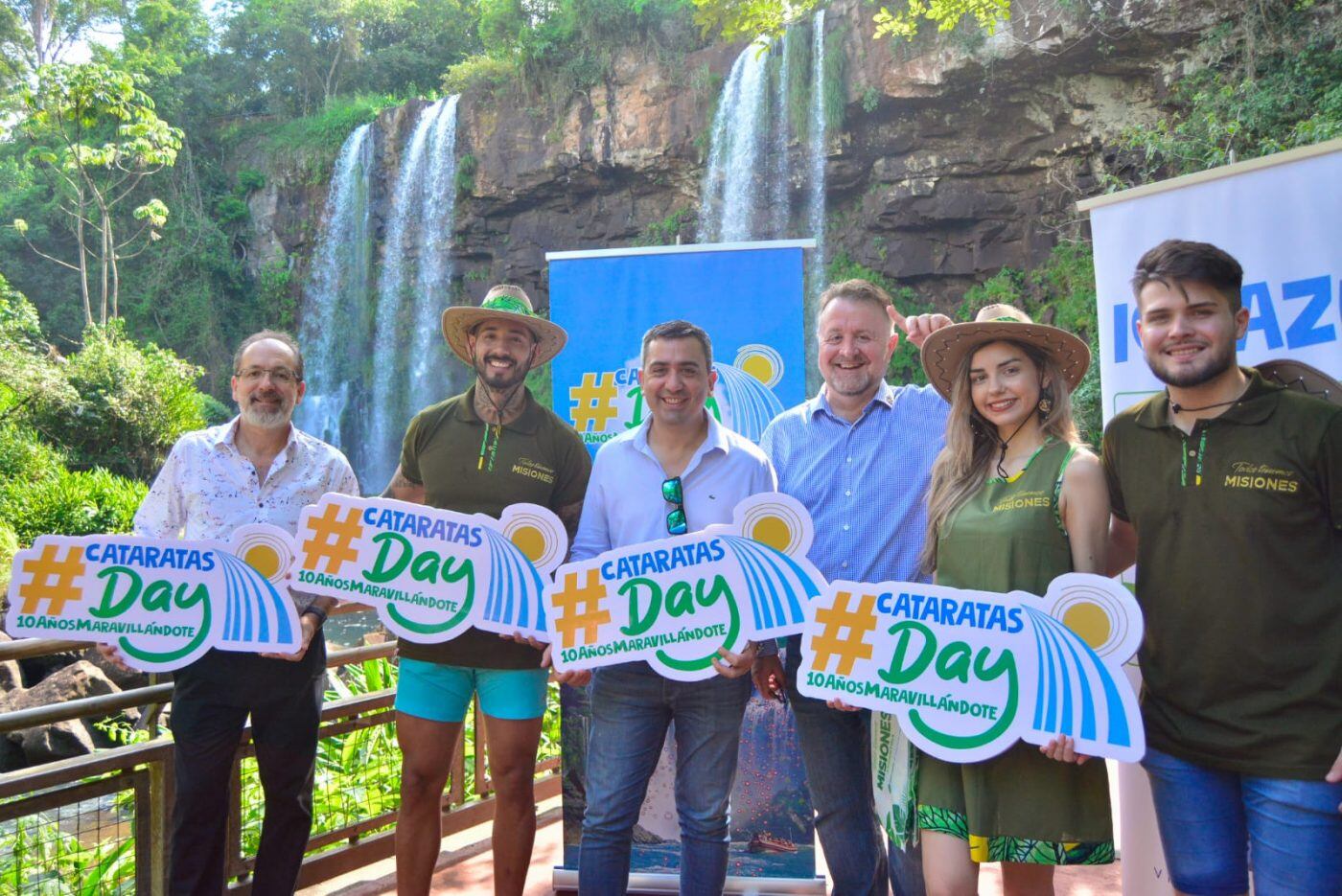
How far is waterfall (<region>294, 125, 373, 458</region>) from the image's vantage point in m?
20.9

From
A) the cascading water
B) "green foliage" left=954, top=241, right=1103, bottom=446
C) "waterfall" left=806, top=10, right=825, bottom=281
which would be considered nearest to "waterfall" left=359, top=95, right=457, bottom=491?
the cascading water

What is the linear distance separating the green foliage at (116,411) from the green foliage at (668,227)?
827 centimetres

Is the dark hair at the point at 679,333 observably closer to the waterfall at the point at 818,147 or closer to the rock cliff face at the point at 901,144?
the rock cliff face at the point at 901,144

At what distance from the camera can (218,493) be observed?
2596mm

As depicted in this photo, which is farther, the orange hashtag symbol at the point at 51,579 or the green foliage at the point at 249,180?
the green foliage at the point at 249,180

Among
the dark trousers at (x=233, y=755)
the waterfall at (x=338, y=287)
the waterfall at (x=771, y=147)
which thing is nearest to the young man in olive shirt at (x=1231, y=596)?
the dark trousers at (x=233, y=755)

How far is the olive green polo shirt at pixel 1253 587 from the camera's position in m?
1.78

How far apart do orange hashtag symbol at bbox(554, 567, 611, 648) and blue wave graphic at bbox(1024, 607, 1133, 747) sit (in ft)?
3.09

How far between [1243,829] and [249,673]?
7.49ft

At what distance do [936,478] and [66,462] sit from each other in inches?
621

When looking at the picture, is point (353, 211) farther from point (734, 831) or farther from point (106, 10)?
point (734, 831)

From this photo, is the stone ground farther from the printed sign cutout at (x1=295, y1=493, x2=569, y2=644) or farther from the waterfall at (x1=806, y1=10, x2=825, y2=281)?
the waterfall at (x1=806, y1=10, x2=825, y2=281)

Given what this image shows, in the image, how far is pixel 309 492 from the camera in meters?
2.66

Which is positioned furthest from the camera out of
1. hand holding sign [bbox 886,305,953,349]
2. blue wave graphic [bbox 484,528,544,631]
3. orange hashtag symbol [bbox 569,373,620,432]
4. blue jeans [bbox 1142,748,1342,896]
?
orange hashtag symbol [bbox 569,373,620,432]
